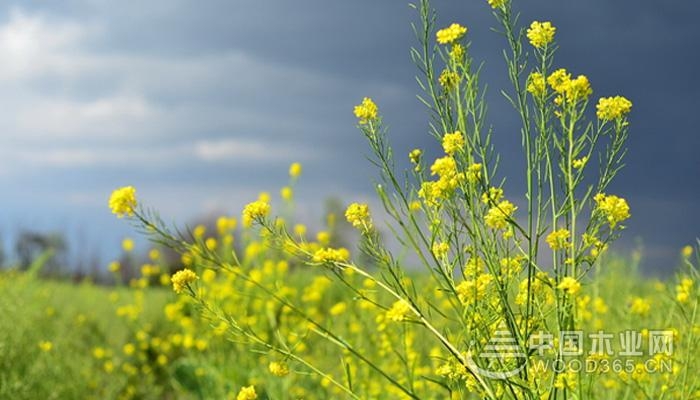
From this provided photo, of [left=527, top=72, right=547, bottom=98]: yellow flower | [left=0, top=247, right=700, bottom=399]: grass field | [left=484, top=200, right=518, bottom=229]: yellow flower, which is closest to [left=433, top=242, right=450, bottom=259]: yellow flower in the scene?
[left=484, top=200, right=518, bottom=229]: yellow flower

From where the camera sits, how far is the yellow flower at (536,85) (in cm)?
225

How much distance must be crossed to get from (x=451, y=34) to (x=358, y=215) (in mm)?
578

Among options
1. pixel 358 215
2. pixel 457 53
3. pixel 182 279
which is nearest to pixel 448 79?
pixel 457 53

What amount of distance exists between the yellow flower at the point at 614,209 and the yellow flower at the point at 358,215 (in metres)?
0.67

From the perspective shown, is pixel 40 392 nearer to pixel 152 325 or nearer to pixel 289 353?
pixel 152 325

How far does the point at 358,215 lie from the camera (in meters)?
2.18

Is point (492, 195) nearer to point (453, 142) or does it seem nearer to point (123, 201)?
point (453, 142)

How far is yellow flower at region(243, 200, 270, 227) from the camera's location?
82.6 inches

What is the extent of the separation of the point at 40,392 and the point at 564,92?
14.1 feet

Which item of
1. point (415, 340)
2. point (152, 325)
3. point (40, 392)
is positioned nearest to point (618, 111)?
point (415, 340)

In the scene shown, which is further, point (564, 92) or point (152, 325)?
point (152, 325)

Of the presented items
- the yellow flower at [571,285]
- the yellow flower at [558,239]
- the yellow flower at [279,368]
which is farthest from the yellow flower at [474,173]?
the yellow flower at [279,368]

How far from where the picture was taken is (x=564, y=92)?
88.5 inches

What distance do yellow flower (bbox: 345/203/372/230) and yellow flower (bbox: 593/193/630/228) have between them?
0.67m
